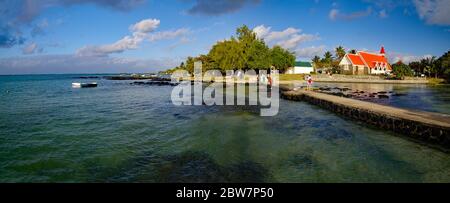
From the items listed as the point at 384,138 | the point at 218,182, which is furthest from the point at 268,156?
the point at 384,138

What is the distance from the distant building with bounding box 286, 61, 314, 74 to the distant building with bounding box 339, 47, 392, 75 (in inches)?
747

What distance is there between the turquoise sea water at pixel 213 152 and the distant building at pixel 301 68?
87518 mm

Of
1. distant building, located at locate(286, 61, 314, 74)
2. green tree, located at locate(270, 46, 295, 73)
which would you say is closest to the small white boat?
green tree, located at locate(270, 46, 295, 73)

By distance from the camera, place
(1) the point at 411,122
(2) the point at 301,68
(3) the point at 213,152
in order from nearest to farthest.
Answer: (3) the point at 213,152 < (1) the point at 411,122 < (2) the point at 301,68

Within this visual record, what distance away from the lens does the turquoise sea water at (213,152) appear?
36.6 ft

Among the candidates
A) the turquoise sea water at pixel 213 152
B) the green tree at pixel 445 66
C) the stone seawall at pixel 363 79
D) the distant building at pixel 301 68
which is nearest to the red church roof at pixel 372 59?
the stone seawall at pixel 363 79

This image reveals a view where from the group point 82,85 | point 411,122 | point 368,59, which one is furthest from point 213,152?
point 368,59

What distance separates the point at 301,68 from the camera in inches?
4370

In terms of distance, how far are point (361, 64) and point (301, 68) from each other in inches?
973

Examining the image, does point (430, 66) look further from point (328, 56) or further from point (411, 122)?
point (411, 122)

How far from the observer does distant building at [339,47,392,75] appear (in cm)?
8894

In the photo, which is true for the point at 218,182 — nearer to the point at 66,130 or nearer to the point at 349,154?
the point at 349,154

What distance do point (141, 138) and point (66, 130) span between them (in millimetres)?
6420
